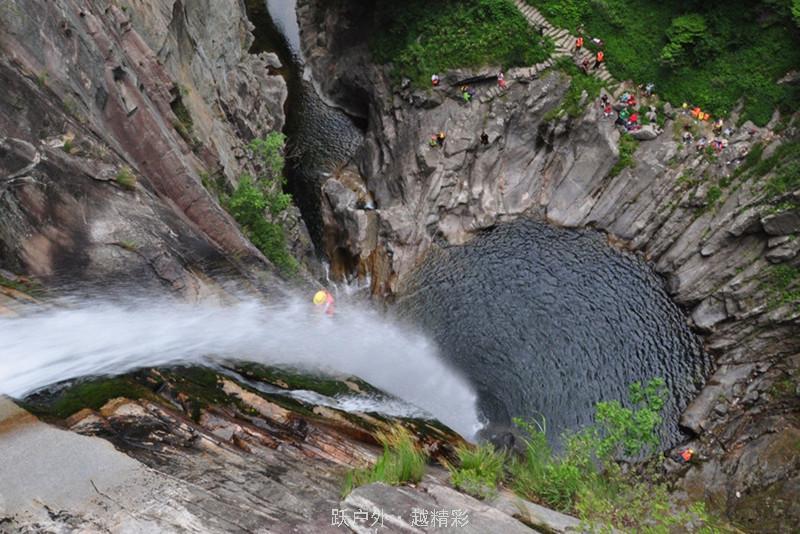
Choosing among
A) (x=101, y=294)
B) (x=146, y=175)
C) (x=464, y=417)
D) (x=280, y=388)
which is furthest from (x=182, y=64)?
(x=464, y=417)

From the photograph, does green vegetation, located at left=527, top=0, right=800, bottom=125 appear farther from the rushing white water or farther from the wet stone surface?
the rushing white water

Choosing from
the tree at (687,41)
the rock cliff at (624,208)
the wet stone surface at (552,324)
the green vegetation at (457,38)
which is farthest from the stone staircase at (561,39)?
the wet stone surface at (552,324)

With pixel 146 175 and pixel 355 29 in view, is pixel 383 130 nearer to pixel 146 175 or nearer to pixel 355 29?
pixel 355 29

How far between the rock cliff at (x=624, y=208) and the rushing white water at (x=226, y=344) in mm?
4998

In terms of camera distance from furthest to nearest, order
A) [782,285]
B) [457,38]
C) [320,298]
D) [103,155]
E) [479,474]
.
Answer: [457,38] < [782,285] < [320,298] < [103,155] < [479,474]

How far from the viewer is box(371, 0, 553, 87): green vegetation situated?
1340 inches

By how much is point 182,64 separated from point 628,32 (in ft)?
86.2

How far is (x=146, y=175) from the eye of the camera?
16.5 m

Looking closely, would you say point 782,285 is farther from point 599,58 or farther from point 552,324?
point 599,58

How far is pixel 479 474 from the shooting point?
1256 cm

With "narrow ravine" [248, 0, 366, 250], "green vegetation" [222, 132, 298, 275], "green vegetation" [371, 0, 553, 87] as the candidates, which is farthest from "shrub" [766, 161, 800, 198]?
"narrow ravine" [248, 0, 366, 250]

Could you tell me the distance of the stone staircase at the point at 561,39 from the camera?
33.6m

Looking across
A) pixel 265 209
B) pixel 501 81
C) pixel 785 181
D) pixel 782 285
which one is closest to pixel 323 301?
pixel 265 209

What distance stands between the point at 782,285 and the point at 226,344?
24888 millimetres
